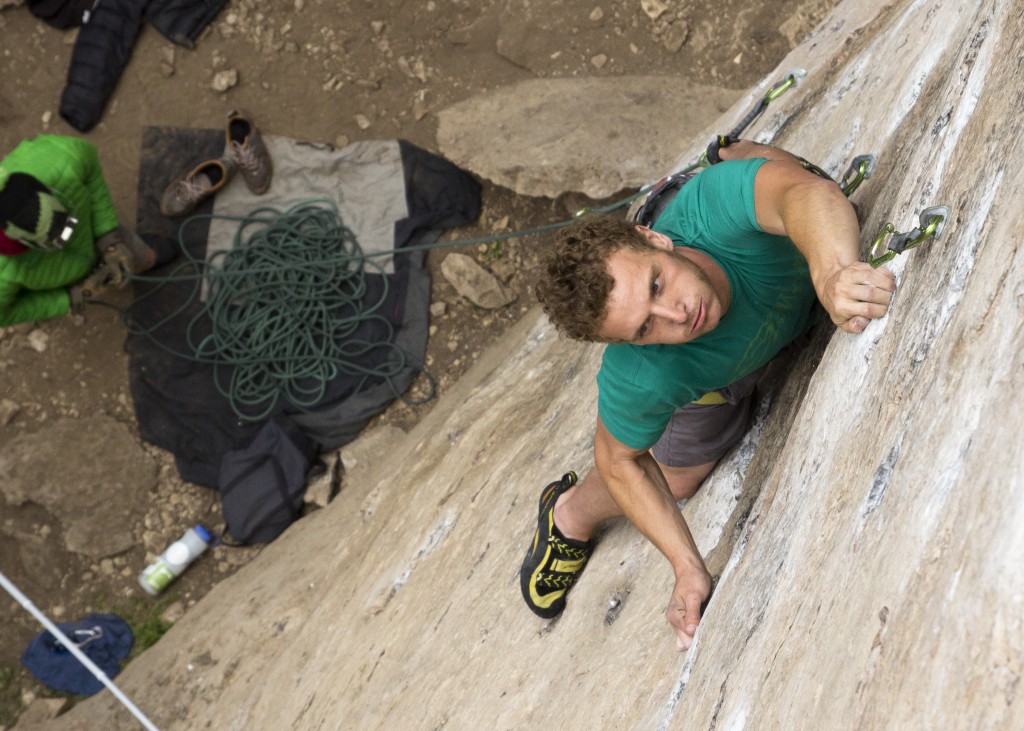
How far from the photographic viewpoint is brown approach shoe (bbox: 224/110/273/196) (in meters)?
6.14

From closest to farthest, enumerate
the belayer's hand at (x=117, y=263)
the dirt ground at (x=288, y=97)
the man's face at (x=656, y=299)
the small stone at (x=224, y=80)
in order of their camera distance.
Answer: the man's face at (x=656, y=299) → the belayer's hand at (x=117, y=263) → the dirt ground at (x=288, y=97) → the small stone at (x=224, y=80)

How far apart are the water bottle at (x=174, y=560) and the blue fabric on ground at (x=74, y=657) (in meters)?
0.37

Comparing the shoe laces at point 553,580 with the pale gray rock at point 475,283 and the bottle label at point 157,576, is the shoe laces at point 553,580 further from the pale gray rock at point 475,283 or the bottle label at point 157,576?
the bottle label at point 157,576

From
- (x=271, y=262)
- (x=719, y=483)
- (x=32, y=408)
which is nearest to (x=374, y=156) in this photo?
(x=271, y=262)

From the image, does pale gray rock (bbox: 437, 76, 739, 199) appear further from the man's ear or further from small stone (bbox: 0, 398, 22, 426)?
small stone (bbox: 0, 398, 22, 426)

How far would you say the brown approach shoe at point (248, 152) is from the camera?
6.14 metres

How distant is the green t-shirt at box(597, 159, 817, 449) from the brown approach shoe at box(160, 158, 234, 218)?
14.8 ft

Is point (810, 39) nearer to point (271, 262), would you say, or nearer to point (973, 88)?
point (973, 88)

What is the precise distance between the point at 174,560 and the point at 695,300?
179 inches

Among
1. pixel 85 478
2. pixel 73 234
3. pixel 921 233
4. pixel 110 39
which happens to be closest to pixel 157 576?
pixel 85 478

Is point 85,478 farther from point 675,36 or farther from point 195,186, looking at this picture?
point 675,36

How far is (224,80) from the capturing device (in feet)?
21.6

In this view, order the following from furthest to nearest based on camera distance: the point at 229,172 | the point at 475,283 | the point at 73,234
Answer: the point at 229,172, the point at 475,283, the point at 73,234

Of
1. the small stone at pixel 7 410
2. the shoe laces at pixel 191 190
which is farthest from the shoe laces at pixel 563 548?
the small stone at pixel 7 410
